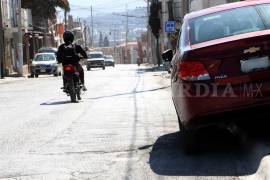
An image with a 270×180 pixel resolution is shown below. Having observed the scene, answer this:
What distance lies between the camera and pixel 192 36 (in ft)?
25.8

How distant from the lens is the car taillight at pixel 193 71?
7.00m

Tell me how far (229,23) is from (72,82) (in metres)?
8.96

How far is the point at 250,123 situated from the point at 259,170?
274 cm

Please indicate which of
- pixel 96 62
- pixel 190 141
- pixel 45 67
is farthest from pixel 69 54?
pixel 96 62

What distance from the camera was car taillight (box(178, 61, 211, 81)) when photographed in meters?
7.00

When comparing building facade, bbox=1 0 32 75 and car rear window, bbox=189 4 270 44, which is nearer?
car rear window, bbox=189 4 270 44

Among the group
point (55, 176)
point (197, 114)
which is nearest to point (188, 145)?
point (197, 114)

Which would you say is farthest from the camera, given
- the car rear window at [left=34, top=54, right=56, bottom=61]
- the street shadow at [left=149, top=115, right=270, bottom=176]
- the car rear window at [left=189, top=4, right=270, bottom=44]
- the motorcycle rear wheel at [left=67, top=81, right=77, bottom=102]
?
the car rear window at [left=34, top=54, right=56, bottom=61]

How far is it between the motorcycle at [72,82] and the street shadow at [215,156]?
7.57 metres

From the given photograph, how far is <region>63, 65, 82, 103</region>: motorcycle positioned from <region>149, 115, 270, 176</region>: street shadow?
7.57 meters

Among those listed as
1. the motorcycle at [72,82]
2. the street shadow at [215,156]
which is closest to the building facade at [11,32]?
the motorcycle at [72,82]

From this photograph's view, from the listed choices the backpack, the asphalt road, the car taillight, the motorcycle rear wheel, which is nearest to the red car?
the car taillight

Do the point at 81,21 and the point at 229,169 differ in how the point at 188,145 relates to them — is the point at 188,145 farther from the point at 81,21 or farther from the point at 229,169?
the point at 81,21

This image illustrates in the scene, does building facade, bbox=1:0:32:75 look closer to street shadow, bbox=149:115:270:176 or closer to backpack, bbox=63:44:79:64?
backpack, bbox=63:44:79:64
